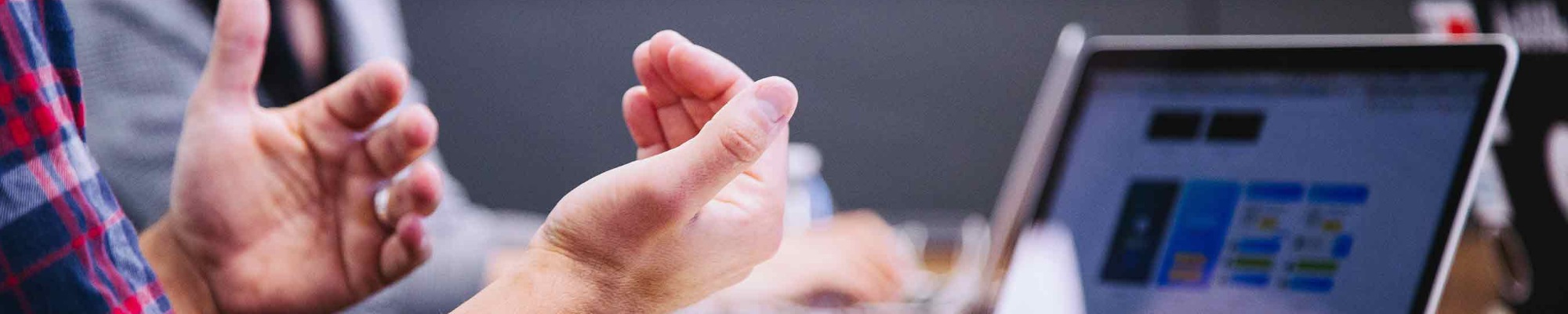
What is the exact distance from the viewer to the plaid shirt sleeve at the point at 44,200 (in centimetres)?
49

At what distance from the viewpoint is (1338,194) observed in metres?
0.74

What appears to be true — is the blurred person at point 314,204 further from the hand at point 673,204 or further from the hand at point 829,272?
the hand at point 829,272

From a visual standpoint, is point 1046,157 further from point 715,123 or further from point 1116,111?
point 715,123

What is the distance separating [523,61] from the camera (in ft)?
7.54

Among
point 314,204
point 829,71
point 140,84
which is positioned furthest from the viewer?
point 829,71

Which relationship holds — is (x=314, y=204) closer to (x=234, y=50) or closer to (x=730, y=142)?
(x=234, y=50)

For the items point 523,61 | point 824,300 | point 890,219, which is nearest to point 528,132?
point 523,61

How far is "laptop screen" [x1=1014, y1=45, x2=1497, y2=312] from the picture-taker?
72cm

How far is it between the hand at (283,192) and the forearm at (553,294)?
237mm

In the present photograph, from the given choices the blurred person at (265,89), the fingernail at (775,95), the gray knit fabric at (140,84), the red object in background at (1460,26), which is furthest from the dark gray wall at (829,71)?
the fingernail at (775,95)

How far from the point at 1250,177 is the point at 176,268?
2.34 ft

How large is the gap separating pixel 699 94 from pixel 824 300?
0.60m

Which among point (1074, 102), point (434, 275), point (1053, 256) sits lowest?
point (434, 275)

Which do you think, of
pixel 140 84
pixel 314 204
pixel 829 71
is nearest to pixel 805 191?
pixel 829 71
